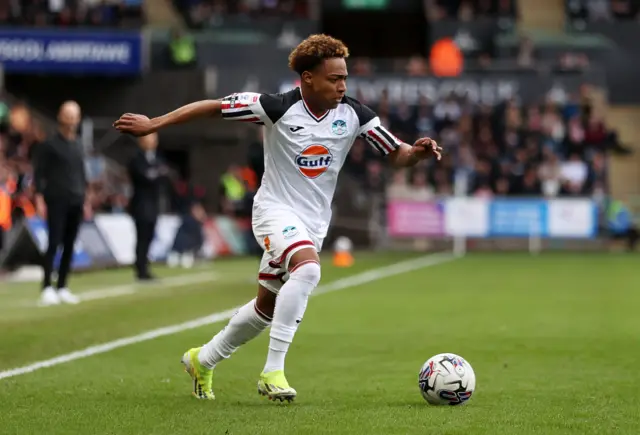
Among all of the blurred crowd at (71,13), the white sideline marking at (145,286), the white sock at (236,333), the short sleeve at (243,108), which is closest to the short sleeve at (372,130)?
the short sleeve at (243,108)

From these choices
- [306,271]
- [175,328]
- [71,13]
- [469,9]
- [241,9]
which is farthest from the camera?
[469,9]

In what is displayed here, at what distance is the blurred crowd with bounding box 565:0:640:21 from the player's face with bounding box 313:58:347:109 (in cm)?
3413

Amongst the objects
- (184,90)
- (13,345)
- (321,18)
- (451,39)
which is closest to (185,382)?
(13,345)

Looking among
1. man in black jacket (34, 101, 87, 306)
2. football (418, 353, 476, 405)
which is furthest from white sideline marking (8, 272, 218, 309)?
football (418, 353, 476, 405)

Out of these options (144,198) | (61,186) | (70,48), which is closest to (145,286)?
(144,198)

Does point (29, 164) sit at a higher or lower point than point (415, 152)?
lower

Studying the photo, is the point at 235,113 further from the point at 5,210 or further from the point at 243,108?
the point at 5,210

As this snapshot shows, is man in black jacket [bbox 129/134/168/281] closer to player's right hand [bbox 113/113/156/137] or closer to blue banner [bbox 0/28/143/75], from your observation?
player's right hand [bbox 113/113/156/137]

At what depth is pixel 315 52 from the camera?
7348mm

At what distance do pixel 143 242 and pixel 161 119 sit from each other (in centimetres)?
1212

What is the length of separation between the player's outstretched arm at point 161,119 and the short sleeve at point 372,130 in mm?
913

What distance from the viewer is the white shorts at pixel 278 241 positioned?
724 centimetres

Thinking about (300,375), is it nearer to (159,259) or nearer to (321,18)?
(159,259)

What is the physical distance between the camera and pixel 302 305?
284 inches
